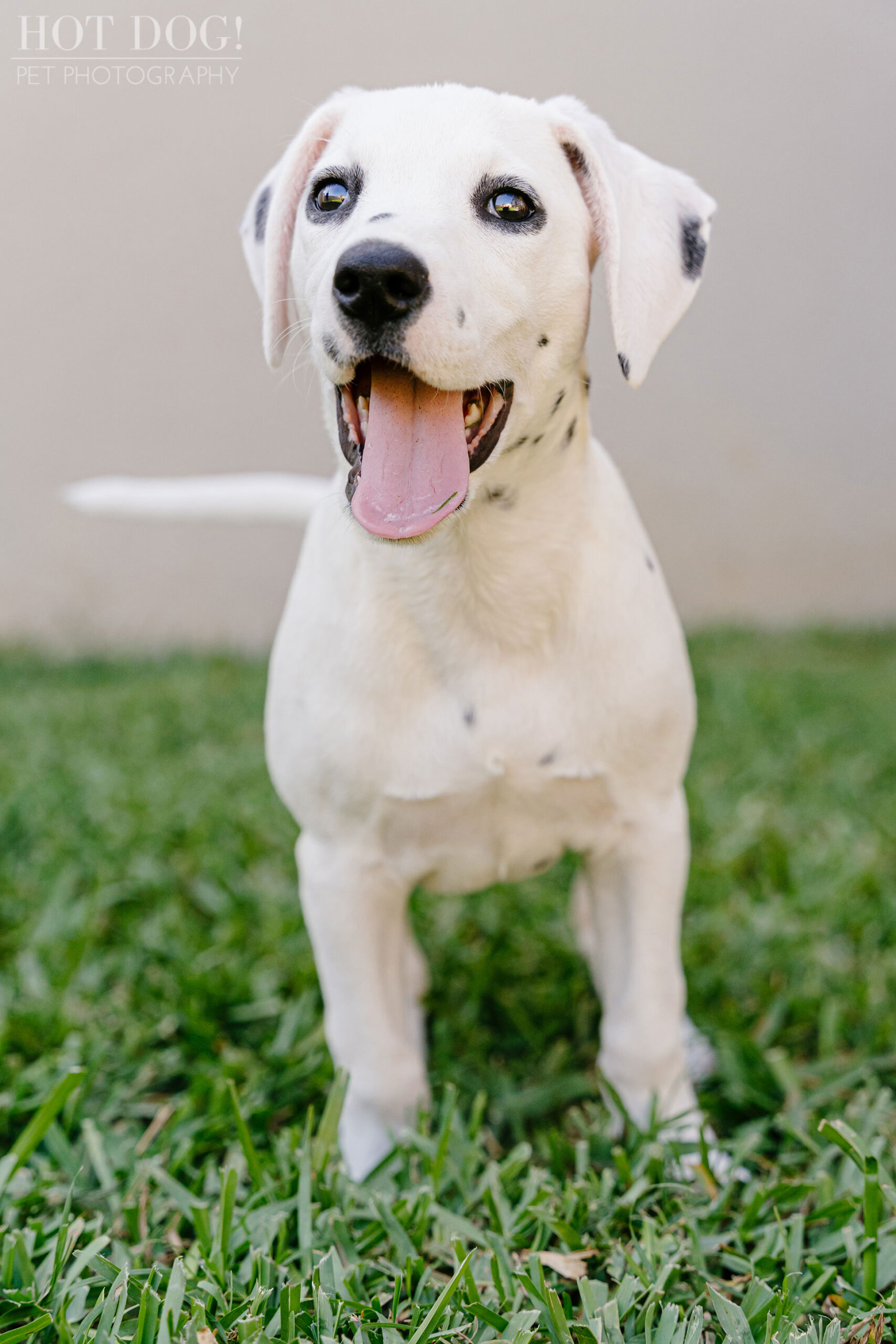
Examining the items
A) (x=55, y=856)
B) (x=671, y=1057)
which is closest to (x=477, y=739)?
(x=671, y=1057)

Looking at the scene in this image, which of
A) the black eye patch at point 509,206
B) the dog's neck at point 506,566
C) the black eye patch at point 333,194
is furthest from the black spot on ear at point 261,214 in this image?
the dog's neck at point 506,566

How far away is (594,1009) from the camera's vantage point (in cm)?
257

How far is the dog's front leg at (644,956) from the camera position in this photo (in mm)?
1984

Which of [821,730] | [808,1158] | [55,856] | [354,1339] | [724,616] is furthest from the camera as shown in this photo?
[724,616]

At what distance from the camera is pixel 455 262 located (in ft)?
4.86

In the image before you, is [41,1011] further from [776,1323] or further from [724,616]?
[724,616]

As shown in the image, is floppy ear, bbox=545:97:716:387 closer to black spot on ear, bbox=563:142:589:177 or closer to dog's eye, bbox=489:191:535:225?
black spot on ear, bbox=563:142:589:177

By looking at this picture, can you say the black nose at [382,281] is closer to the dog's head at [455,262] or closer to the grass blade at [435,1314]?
the dog's head at [455,262]

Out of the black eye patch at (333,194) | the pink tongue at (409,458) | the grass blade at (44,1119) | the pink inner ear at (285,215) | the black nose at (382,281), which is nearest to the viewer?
the black nose at (382,281)

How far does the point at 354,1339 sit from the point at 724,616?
5628 mm

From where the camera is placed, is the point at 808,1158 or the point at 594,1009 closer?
the point at 808,1158

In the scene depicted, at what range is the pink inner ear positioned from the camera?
179 cm

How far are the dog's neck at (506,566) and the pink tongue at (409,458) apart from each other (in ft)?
0.79

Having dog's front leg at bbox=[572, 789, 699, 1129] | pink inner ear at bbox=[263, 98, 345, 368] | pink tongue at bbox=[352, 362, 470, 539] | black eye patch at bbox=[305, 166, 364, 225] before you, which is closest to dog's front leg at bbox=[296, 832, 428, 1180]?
dog's front leg at bbox=[572, 789, 699, 1129]
